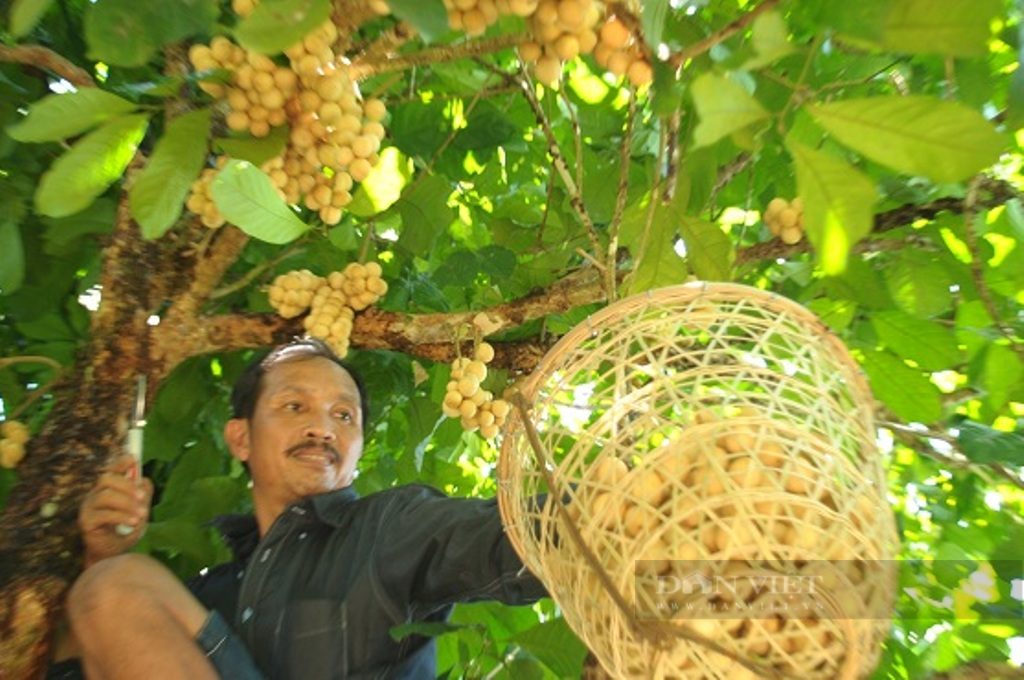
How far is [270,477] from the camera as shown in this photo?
2.00m

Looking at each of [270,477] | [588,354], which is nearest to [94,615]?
[270,477]

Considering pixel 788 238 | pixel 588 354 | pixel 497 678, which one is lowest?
pixel 497 678

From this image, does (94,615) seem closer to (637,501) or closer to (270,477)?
(270,477)

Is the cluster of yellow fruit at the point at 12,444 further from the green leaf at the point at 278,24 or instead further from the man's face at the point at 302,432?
the green leaf at the point at 278,24

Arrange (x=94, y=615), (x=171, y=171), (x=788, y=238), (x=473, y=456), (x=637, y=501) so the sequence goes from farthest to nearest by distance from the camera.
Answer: (x=473, y=456) < (x=788, y=238) < (x=94, y=615) < (x=171, y=171) < (x=637, y=501)

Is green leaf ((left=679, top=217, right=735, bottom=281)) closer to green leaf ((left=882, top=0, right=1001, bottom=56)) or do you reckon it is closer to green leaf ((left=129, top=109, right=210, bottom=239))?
green leaf ((left=882, top=0, right=1001, bottom=56))

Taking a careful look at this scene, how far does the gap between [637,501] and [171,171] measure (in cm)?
81

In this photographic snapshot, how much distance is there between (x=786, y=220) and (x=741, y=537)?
0.99 metres

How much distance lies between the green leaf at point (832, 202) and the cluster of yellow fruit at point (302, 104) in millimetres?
680

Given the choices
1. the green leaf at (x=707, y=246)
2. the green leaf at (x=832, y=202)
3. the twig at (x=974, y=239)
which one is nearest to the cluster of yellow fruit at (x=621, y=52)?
the green leaf at (x=832, y=202)

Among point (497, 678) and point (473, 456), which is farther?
point (473, 456)

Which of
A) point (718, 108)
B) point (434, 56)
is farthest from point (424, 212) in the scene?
point (718, 108)

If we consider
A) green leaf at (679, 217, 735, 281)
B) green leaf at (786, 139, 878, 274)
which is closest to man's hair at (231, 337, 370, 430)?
green leaf at (679, 217, 735, 281)

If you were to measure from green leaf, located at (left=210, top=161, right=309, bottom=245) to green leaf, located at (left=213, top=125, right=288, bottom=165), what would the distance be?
0.19ft
